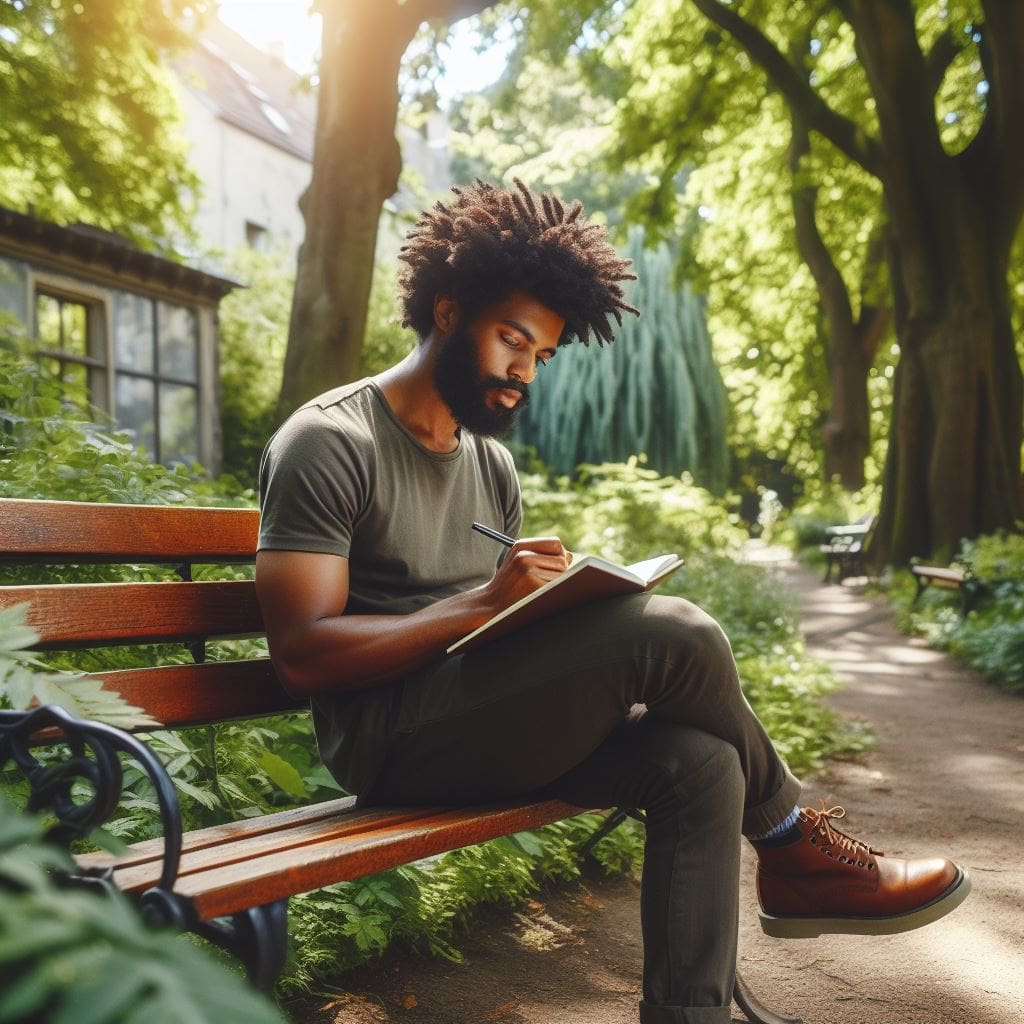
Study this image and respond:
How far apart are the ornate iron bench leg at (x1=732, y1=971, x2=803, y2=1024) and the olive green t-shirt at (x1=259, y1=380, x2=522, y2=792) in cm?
98

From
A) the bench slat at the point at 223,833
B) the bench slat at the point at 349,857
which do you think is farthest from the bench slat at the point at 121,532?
the bench slat at the point at 349,857

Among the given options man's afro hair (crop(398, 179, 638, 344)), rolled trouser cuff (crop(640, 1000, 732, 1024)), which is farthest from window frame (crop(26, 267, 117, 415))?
rolled trouser cuff (crop(640, 1000, 732, 1024))

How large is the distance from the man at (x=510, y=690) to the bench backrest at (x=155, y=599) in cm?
27

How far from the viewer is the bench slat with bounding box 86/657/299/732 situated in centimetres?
238

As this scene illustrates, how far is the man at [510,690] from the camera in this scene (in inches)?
84.7

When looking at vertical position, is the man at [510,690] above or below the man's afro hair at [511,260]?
below

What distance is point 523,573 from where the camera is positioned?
7.30 feet

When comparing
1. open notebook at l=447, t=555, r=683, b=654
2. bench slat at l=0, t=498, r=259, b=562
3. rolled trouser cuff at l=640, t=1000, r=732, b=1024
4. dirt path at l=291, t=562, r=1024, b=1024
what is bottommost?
dirt path at l=291, t=562, r=1024, b=1024

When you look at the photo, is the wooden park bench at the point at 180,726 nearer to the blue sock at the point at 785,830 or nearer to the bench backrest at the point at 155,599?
the bench backrest at the point at 155,599

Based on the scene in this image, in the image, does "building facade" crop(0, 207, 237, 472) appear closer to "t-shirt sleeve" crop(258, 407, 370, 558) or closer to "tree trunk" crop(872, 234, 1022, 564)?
"tree trunk" crop(872, 234, 1022, 564)

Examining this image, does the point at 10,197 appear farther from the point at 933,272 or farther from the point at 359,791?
the point at 933,272

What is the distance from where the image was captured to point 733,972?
7.02ft

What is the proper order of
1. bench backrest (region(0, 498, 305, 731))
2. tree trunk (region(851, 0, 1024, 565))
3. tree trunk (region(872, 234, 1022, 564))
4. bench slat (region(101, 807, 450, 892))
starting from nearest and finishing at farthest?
bench slat (region(101, 807, 450, 892)), bench backrest (region(0, 498, 305, 731)), tree trunk (region(851, 0, 1024, 565)), tree trunk (region(872, 234, 1022, 564))

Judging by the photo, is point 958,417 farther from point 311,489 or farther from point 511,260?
point 311,489
